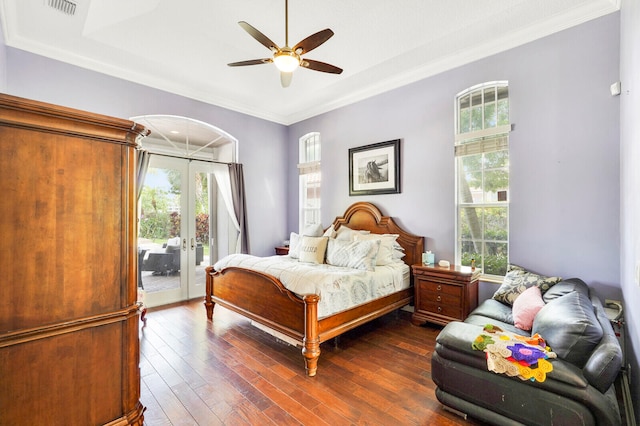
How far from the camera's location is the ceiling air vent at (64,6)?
277 centimetres

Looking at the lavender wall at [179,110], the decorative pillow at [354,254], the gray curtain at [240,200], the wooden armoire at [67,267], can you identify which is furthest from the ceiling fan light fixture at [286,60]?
the gray curtain at [240,200]

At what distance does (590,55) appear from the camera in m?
2.88

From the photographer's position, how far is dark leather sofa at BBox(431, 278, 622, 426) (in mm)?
1535

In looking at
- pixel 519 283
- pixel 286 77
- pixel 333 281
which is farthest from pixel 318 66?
pixel 519 283

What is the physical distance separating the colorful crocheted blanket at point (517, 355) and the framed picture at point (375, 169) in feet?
9.00

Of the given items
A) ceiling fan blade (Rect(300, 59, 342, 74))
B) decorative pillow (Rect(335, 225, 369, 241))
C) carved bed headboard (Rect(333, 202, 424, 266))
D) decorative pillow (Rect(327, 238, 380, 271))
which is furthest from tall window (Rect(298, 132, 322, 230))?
ceiling fan blade (Rect(300, 59, 342, 74))

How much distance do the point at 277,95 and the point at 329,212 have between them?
221cm

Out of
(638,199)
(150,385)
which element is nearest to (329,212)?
(150,385)

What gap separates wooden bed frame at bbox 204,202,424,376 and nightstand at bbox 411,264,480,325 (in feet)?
0.95

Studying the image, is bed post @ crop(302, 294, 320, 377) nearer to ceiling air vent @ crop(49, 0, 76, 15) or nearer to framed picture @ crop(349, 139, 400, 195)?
framed picture @ crop(349, 139, 400, 195)

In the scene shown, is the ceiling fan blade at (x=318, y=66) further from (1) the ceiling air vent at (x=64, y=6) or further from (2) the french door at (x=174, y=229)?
(2) the french door at (x=174, y=229)

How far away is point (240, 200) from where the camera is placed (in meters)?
5.29

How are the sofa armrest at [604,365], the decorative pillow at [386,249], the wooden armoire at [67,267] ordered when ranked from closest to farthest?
the wooden armoire at [67,267] < the sofa armrest at [604,365] < the decorative pillow at [386,249]

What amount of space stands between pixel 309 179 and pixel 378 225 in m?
1.93
